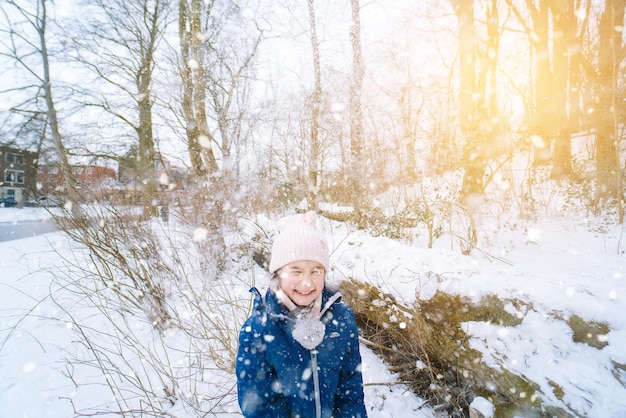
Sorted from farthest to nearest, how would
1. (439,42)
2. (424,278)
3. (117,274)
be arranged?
(439,42)
(117,274)
(424,278)

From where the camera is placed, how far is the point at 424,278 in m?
2.24

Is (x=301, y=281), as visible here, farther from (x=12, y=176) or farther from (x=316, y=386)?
(x=12, y=176)

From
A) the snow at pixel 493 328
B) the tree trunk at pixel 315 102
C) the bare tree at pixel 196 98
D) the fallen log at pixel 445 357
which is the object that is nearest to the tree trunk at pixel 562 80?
the snow at pixel 493 328

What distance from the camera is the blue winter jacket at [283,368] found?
52.6 inches

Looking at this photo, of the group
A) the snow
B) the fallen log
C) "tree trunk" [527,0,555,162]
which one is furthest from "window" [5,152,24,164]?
"tree trunk" [527,0,555,162]

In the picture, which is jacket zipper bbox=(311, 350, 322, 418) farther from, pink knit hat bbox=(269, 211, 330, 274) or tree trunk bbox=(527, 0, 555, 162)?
tree trunk bbox=(527, 0, 555, 162)

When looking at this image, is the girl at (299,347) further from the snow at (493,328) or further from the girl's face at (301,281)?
the snow at (493,328)

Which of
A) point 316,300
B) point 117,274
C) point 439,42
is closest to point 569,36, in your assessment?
point 439,42

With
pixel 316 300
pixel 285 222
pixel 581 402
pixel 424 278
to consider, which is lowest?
pixel 581 402

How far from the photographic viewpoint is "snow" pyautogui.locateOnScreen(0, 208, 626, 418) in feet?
4.77

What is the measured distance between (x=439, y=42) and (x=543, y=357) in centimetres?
1840

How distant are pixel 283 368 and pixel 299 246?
0.63 meters

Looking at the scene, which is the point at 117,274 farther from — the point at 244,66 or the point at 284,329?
the point at 244,66

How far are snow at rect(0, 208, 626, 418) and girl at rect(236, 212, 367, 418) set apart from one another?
1036 millimetres
